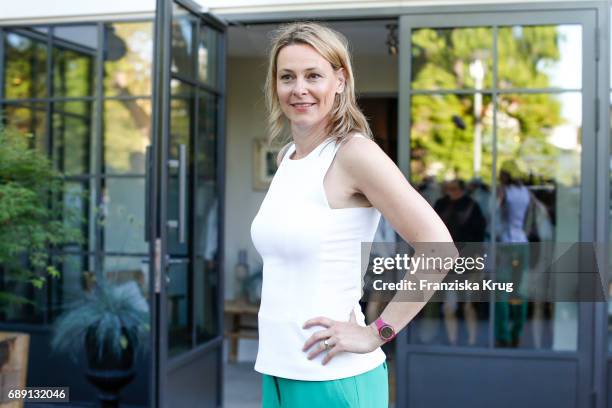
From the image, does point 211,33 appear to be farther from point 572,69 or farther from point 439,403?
point 439,403

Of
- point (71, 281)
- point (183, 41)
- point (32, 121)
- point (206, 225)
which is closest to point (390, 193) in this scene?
point (183, 41)

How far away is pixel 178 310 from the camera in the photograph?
369cm

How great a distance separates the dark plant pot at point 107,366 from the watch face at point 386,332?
113 inches

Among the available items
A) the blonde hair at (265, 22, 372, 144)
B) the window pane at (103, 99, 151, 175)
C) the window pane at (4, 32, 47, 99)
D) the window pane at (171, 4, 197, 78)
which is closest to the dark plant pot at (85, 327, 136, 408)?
the window pane at (103, 99, 151, 175)

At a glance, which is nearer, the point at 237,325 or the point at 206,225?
the point at 206,225

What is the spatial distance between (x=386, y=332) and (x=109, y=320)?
2.85m

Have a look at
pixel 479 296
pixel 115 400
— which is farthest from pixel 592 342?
pixel 115 400

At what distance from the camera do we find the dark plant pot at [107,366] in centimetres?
393

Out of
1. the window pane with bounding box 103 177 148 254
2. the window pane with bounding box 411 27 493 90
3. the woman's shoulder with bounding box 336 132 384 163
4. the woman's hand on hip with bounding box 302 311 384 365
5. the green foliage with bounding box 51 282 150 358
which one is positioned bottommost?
the green foliage with bounding box 51 282 150 358

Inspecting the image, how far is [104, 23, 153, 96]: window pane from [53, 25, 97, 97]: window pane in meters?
0.10

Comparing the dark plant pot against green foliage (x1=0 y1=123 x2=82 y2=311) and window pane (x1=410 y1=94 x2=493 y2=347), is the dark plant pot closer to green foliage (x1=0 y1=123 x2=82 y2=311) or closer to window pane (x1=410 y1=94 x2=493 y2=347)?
→ green foliage (x1=0 y1=123 x2=82 y2=311)

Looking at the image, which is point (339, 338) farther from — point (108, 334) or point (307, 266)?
point (108, 334)

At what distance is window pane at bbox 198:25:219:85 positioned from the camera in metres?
3.87

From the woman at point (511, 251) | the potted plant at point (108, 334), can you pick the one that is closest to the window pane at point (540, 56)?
the woman at point (511, 251)
